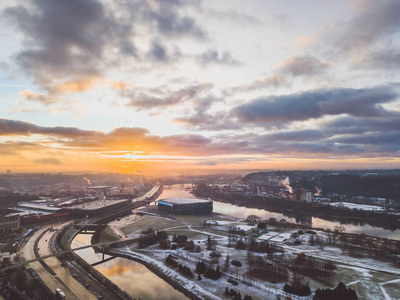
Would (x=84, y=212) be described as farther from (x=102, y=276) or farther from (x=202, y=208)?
(x=102, y=276)

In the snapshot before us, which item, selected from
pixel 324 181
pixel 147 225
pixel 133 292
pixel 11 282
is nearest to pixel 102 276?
pixel 133 292

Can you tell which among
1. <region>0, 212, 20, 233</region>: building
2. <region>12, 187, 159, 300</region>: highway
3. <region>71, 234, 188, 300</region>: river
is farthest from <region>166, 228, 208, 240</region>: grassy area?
<region>0, 212, 20, 233</region>: building

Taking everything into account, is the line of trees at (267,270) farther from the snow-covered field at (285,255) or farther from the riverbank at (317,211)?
the riverbank at (317,211)

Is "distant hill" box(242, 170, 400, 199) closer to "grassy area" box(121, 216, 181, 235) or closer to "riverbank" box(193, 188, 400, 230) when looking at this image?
"riverbank" box(193, 188, 400, 230)

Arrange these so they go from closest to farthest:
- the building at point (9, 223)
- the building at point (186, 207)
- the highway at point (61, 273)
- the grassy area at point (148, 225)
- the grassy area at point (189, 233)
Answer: the highway at point (61, 273) → the grassy area at point (189, 233) → the building at point (9, 223) → the grassy area at point (148, 225) → the building at point (186, 207)

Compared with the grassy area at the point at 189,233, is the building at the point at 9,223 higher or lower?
higher

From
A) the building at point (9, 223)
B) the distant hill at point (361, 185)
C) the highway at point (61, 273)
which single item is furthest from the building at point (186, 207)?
the distant hill at point (361, 185)

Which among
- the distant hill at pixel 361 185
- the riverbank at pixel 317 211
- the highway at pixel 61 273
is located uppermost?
the distant hill at pixel 361 185
